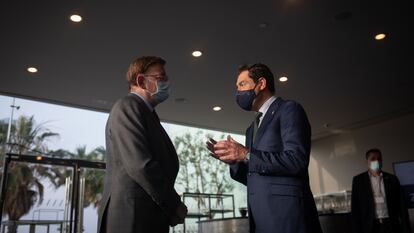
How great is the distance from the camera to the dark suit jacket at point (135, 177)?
58.6 inches

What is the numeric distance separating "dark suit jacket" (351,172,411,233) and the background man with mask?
3.40m

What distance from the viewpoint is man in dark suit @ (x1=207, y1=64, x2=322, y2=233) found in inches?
62.7

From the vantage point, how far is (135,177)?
1519mm

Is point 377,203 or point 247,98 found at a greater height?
point 247,98

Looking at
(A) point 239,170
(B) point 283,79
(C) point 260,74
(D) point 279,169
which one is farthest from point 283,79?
(D) point 279,169

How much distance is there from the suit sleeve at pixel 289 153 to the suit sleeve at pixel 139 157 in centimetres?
41

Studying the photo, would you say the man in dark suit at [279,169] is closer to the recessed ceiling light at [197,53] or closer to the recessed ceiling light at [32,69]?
the recessed ceiling light at [197,53]

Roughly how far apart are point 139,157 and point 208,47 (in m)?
4.22

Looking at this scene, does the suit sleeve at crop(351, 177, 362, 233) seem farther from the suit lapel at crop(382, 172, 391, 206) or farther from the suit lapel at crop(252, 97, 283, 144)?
the suit lapel at crop(252, 97, 283, 144)

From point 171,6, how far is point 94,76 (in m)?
2.41

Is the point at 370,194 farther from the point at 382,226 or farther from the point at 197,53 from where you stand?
the point at 197,53

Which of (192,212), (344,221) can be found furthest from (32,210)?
(344,221)

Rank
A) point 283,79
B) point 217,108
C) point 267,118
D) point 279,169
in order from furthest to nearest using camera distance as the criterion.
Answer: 1. point 217,108
2. point 283,79
3. point 267,118
4. point 279,169

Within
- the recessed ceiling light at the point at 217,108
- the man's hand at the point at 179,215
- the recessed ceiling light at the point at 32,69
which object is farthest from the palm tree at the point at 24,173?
the man's hand at the point at 179,215
